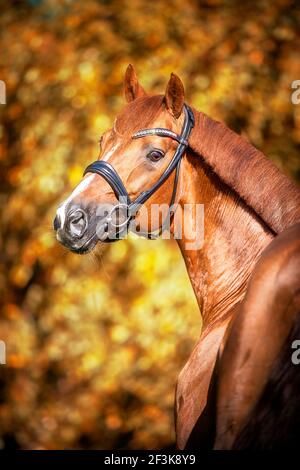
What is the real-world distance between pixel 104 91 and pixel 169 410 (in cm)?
291

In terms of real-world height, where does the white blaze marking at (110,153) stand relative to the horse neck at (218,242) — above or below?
above

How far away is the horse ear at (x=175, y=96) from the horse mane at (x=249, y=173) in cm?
10

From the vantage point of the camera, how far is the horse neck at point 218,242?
295 cm

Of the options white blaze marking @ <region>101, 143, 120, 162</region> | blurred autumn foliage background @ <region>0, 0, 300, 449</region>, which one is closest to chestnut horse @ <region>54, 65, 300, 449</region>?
white blaze marking @ <region>101, 143, 120, 162</region>

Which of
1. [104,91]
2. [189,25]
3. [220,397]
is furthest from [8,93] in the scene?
[220,397]

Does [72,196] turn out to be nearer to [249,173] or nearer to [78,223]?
[78,223]

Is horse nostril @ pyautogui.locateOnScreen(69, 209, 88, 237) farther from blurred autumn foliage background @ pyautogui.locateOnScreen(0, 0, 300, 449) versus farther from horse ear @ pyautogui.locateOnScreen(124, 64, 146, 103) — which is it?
blurred autumn foliage background @ pyautogui.locateOnScreen(0, 0, 300, 449)

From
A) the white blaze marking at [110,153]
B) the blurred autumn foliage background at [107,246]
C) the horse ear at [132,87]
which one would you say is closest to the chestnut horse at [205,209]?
the white blaze marking at [110,153]

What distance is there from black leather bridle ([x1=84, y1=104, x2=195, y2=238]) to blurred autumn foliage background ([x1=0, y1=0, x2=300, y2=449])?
347 cm

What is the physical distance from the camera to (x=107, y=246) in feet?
21.7

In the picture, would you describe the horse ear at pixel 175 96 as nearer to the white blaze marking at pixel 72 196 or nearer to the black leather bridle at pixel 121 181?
the black leather bridle at pixel 121 181

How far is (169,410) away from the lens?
255 inches

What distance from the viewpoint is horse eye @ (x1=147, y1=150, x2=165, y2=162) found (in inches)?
119

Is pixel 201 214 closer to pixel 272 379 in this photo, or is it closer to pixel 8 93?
pixel 272 379
